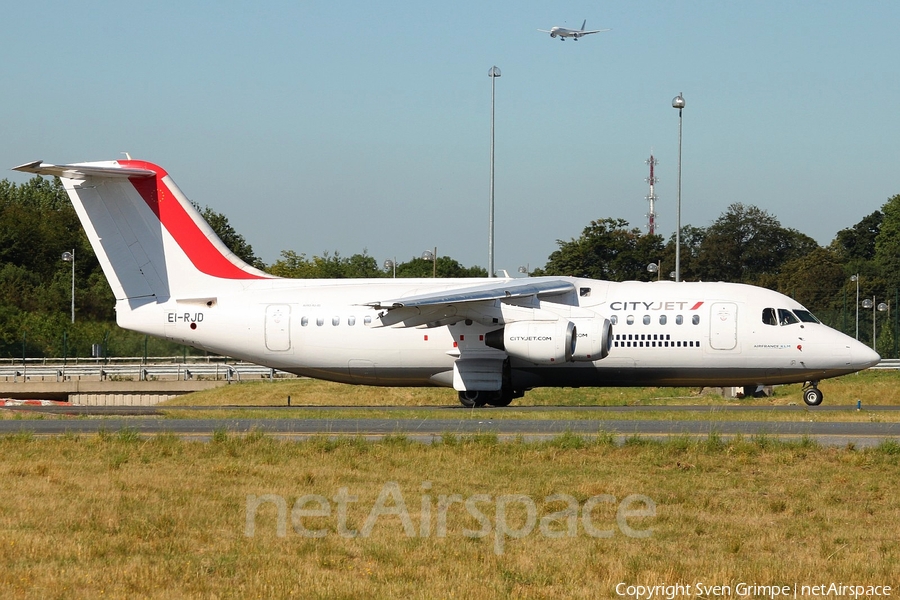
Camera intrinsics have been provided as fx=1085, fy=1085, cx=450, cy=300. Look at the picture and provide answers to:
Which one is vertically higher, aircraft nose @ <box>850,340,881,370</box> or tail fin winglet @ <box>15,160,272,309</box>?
tail fin winglet @ <box>15,160,272,309</box>

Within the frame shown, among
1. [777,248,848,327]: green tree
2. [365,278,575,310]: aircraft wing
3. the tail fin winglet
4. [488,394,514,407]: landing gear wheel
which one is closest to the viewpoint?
[365,278,575,310]: aircraft wing

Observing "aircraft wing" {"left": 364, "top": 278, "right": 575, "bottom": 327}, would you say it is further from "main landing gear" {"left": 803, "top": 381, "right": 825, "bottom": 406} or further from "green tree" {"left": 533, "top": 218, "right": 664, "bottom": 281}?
"green tree" {"left": 533, "top": 218, "right": 664, "bottom": 281}

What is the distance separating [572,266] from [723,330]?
5904 centimetres

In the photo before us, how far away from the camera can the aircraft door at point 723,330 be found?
91.6 ft

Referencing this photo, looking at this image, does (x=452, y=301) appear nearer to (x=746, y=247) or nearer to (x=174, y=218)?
(x=174, y=218)

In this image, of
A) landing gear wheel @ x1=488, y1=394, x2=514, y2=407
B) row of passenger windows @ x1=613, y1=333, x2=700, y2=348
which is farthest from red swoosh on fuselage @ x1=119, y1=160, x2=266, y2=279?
row of passenger windows @ x1=613, y1=333, x2=700, y2=348

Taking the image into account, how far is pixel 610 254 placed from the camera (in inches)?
3452

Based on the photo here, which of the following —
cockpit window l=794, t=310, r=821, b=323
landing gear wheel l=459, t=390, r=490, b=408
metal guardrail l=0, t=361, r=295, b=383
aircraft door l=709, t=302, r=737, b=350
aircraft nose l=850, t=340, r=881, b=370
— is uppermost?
cockpit window l=794, t=310, r=821, b=323

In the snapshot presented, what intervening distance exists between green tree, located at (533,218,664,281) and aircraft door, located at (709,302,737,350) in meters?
57.2

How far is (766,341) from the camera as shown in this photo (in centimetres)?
2797

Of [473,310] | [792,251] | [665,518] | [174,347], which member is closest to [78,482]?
[665,518]

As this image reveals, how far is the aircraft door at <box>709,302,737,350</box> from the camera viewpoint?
27922 millimetres

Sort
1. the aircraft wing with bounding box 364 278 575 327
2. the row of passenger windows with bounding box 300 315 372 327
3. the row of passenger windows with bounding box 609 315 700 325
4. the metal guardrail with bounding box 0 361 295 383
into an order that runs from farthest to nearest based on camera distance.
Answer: the metal guardrail with bounding box 0 361 295 383
the row of passenger windows with bounding box 300 315 372 327
the row of passenger windows with bounding box 609 315 700 325
the aircraft wing with bounding box 364 278 575 327

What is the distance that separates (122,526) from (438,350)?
58.4 ft
